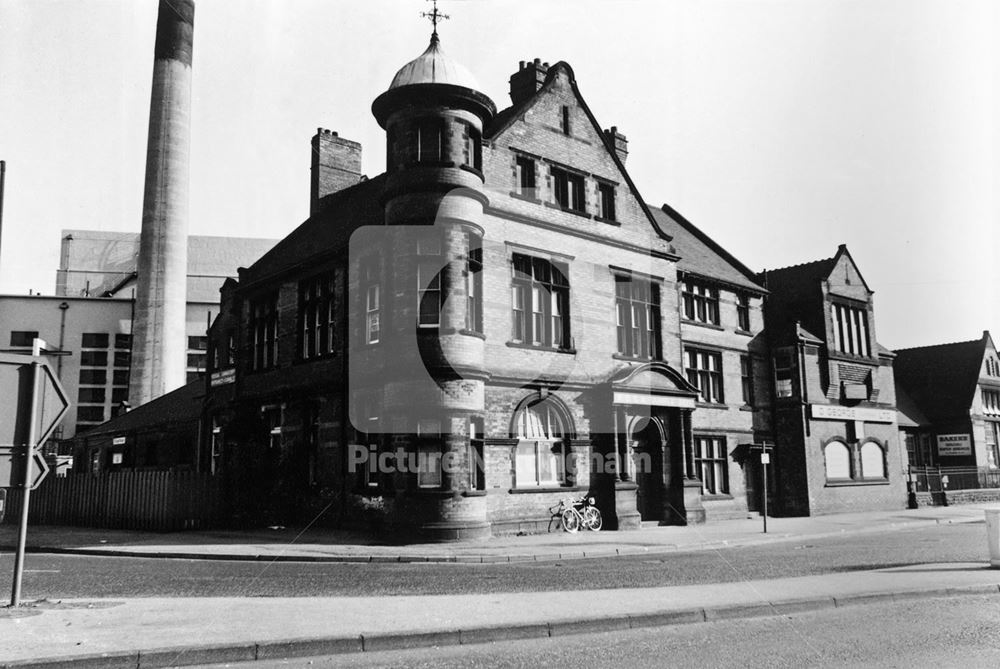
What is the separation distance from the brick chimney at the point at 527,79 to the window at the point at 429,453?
1208 centimetres

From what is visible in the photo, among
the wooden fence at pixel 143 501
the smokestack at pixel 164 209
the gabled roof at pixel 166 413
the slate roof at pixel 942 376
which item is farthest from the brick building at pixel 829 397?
the smokestack at pixel 164 209

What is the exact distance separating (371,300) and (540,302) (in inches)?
198

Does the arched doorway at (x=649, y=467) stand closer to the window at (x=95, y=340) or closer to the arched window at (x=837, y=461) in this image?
the arched window at (x=837, y=461)

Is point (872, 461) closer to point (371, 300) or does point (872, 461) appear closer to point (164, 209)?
point (371, 300)

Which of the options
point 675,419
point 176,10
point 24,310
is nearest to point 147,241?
point 176,10

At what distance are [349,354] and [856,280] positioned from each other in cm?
2330

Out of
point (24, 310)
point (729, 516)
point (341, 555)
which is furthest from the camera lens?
point (24, 310)

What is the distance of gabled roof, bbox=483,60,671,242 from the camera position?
24.1 metres

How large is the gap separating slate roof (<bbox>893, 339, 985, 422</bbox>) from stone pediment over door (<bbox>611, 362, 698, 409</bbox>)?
26.9 meters

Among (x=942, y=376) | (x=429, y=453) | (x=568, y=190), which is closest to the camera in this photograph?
(x=429, y=453)

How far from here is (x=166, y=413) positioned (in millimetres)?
37281

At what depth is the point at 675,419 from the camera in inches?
1030

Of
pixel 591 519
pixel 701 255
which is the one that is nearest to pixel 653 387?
pixel 591 519

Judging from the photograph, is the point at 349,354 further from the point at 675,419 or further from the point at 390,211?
the point at 675,419
